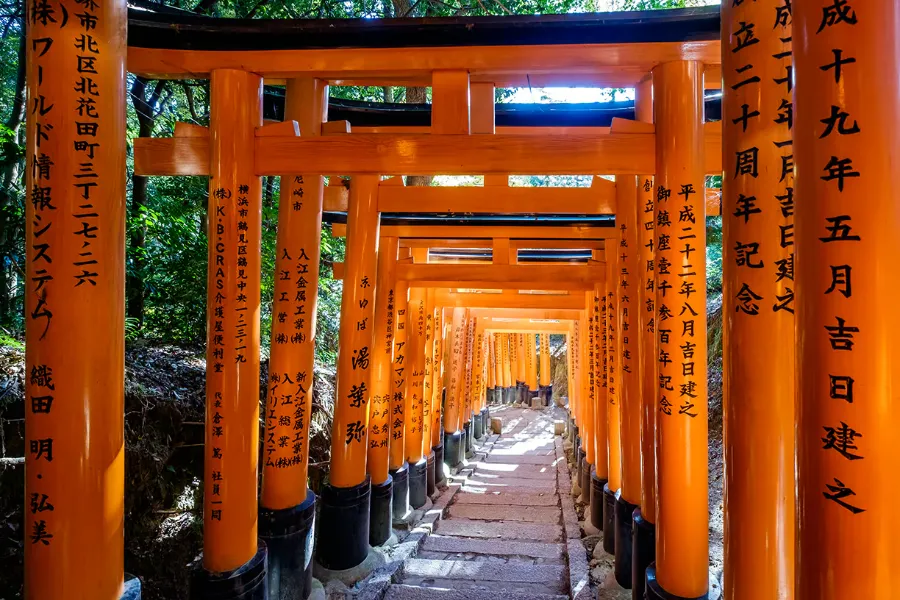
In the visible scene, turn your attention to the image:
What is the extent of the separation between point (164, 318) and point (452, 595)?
5360 mm

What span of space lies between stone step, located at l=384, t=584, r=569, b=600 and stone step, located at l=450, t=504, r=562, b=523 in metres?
3.07

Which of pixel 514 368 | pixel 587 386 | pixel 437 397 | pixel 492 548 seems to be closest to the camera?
pixel 492 548

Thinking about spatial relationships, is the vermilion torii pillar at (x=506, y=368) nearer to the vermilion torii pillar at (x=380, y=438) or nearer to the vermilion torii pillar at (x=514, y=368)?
the vermilion torii pillar at (x=514, y=368)

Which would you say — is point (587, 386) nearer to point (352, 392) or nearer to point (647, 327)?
point (352, 392)

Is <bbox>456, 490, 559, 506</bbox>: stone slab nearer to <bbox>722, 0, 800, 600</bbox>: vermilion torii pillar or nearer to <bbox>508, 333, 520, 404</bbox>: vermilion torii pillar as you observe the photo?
<bbox>722, 0, 800, 600</bbox>: vermilion torii pillar

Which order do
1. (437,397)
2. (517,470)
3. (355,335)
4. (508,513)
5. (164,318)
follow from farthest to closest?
(517,470) → (437,397) → (508,513) → (164,318) → (355,335)

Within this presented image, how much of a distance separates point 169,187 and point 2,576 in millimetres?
6295

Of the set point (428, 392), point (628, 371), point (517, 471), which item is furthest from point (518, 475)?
point (628, 371)

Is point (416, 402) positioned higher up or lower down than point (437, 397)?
higher up

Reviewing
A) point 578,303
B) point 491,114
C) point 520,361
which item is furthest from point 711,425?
point 520,361

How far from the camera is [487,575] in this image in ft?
18.2

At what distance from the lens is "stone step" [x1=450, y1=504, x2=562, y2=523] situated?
8.09m

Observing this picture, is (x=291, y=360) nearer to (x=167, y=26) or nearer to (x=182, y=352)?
(x=167, y=26)

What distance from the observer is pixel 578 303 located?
10.8 meters
